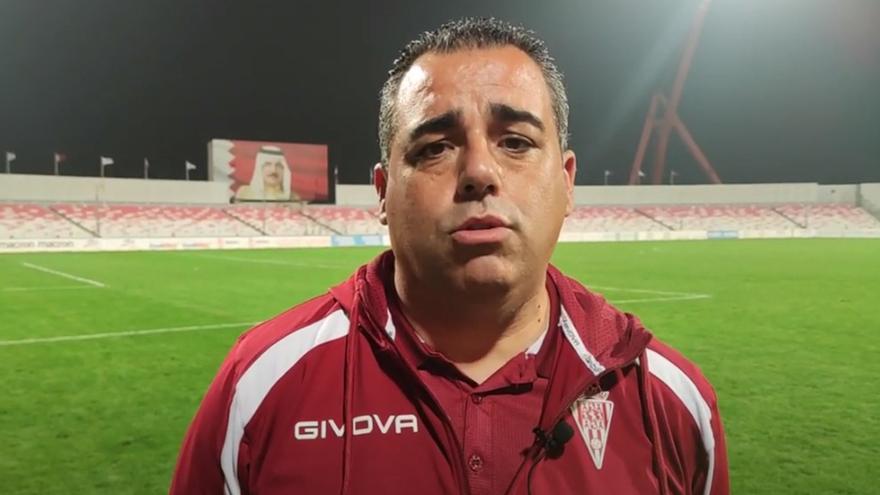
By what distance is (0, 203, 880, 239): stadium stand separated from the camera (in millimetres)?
41094

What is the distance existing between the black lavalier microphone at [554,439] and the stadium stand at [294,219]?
43.2 meters

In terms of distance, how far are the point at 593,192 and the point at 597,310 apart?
188 ft

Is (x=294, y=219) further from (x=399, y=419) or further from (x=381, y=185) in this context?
(x=399, y=419)

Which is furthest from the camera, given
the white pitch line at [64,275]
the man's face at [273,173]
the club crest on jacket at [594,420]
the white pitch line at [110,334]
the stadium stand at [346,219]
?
the stadium stand at [346,219]

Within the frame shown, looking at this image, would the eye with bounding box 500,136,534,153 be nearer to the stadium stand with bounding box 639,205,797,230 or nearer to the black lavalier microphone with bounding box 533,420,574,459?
the black lavalier microphone with bounding box 533,420,574,459

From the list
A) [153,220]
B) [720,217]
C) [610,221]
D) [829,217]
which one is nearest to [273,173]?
[153,220]

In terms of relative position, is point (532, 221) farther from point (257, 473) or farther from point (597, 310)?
point (257, 473)

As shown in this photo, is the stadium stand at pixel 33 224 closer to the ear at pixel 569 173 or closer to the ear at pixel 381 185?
the ear at pixel 381 185

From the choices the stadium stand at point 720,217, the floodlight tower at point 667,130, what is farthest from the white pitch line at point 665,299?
the floodlight tower at point 667,130

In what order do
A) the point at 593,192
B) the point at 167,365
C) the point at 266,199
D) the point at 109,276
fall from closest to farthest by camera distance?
the point at 167,365 → the point at 109,276 → the point at 266,199 → the point at 593,192

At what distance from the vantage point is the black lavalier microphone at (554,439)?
5.34 feet

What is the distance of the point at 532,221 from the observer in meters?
1.61

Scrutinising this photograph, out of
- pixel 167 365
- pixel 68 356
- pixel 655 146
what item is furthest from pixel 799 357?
pixel 655 146

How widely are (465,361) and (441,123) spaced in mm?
604
